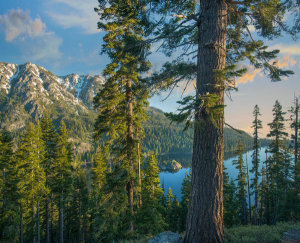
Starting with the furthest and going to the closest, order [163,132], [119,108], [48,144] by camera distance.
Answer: [48,144] → [119,108] → [163,132]

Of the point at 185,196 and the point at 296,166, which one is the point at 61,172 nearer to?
the point at 185,196

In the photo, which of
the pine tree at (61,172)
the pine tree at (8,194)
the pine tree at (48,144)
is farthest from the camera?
the pine tree at (48,144)

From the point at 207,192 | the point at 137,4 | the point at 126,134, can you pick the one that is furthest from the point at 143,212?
the point at 137,4

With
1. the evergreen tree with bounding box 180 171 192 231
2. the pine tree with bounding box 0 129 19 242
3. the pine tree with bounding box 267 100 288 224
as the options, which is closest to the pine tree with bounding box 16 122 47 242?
the pine tree with bounding box 0 129 19 242

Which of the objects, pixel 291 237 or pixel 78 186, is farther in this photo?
pixel 78 186

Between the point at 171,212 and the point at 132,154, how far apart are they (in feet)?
73.0

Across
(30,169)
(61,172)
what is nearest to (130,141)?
(61,172)

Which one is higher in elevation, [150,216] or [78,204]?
[150,216]

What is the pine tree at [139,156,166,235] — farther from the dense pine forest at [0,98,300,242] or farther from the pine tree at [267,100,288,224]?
the pine tree at [267,100,288,224]

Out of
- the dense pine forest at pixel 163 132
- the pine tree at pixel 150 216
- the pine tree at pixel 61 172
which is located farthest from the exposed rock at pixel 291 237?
the pine tree at pixel 61 172

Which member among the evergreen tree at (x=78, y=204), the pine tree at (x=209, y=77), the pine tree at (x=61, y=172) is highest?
the pine tree at (x=209, y=77)

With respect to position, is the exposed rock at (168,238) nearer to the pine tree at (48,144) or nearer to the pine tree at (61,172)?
the pine tree at (61,172)

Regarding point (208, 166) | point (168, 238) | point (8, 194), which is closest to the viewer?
point (208, 166)

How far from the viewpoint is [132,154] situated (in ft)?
28.6
